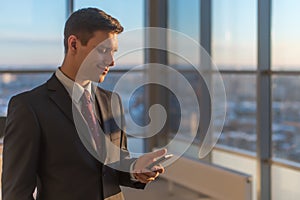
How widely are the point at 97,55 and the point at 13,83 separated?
4.44 metres

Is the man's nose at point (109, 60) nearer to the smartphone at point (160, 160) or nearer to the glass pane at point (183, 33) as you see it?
the smartphone at point (160, 160)

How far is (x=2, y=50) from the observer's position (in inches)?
210

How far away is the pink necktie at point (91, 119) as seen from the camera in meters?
1.28

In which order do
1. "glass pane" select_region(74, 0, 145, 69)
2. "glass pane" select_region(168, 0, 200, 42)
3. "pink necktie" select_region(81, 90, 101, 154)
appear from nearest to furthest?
"pink necktie" select_region(81, 90, 101, 154) → "glass pane" select_region(168, 0, 200, 42) → "glass pane" select_region(74, 0, 145, 69)

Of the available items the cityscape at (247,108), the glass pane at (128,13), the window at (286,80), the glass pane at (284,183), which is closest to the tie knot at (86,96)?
the cityscape at (247,108)

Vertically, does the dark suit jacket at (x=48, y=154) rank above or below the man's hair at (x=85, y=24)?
below

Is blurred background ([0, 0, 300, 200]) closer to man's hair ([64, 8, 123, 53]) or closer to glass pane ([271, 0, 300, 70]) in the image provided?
glass pane ([271, 0, 300, 70])

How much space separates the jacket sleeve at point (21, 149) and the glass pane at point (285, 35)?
11.0 ft

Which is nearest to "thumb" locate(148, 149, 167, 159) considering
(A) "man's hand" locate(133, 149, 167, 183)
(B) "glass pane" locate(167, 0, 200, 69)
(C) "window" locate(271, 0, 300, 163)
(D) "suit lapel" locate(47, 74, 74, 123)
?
(A) "man's hand" locate(133, 149, 167, 183)

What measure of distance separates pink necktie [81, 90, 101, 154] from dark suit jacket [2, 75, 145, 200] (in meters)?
0.04

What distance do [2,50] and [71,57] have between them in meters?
4.38

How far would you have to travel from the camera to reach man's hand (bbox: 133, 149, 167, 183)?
1.29 metres

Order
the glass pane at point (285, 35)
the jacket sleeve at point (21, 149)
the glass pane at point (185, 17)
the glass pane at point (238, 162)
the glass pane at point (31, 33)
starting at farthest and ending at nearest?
1. the glass pane at point (185, 17)
2. the glass pane at point (31, 33)
3. the glass pane at point (238, 162)
4. the glass pane at point (285, 35)
5. the jacket sleeve at point (21, 149)

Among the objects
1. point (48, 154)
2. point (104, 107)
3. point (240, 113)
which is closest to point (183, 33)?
point (240, 113)
